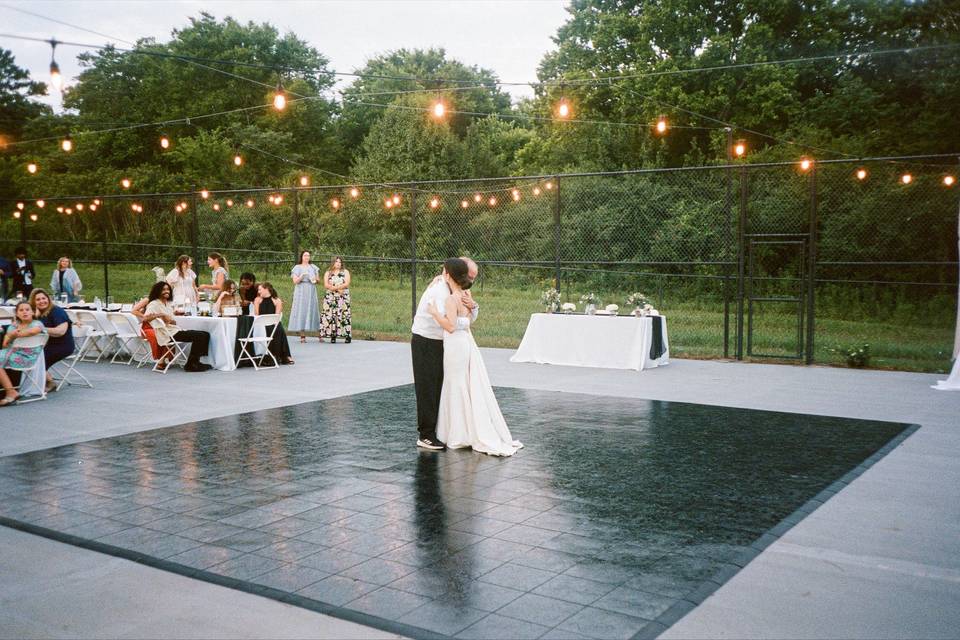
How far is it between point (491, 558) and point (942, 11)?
2652cm

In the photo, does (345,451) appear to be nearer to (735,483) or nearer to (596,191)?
(735,483)

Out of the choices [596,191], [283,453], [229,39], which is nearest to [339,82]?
[229,39]

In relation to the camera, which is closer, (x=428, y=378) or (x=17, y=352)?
(x=428, y=378)

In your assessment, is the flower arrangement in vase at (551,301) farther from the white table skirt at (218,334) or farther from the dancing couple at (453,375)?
the dancing couple at (453,375)

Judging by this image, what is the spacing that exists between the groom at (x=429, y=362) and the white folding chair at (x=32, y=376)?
16.8 feet

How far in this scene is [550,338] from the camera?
12.9 meters

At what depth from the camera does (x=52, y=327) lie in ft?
32.8

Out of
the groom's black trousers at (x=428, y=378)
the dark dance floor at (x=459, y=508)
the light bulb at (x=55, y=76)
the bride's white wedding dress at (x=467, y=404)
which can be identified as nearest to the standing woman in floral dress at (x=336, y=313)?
the light bulb at (x=55, y=76)

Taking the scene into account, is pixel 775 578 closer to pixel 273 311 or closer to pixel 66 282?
pixel 273 311

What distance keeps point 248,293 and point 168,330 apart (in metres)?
1.46

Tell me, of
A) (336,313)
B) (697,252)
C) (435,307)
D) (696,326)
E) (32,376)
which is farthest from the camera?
(697,252)

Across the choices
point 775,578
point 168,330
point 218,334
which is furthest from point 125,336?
point 775,578

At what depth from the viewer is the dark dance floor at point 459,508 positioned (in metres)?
3.90

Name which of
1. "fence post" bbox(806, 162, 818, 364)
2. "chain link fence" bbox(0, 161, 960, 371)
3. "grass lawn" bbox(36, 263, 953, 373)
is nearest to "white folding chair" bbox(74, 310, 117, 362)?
"chain link fence" bbox(0, 161, 960, 371)
